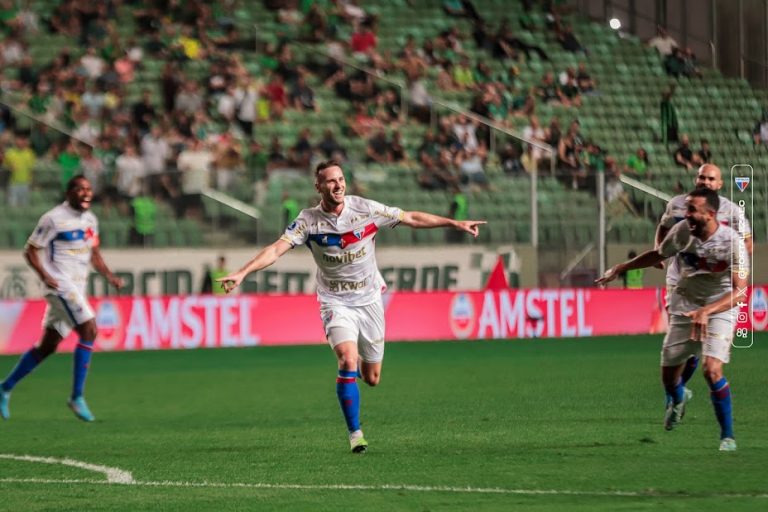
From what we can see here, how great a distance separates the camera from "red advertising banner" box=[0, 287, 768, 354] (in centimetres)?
2272

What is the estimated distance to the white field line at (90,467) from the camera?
9914mm

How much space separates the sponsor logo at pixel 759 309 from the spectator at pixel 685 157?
4.26m

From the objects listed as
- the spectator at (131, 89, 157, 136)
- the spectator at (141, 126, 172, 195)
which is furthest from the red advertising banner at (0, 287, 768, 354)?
the spectator at (131, 89, 157, 136)

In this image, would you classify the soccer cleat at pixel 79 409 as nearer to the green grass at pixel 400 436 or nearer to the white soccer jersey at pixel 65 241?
the green grass at pixel 400 436

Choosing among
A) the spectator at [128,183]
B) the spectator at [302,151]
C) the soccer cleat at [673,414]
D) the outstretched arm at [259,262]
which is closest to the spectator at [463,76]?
the spectator at [302,151]

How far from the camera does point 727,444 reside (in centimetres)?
1084

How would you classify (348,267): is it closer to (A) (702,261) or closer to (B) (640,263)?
(B) (640,263)

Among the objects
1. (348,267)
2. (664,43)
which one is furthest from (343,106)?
(348,267)

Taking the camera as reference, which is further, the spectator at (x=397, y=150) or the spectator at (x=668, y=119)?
the spectator at (x=668, y=119)

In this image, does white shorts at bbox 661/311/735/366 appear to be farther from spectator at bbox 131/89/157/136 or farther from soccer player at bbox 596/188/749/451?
spectator at bbox 131/89/157/136

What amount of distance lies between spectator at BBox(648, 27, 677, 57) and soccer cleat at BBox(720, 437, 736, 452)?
1008 inches

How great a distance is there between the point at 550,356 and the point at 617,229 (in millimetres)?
5092

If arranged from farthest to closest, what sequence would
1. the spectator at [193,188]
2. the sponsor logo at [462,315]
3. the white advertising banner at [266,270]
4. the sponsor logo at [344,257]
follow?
the sponsor logo at [462,315], the spectator at [193,188], the white advertising banner at [266,270], the sponsor logo at [344,257]

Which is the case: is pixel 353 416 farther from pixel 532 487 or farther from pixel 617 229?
pixel 617 229
